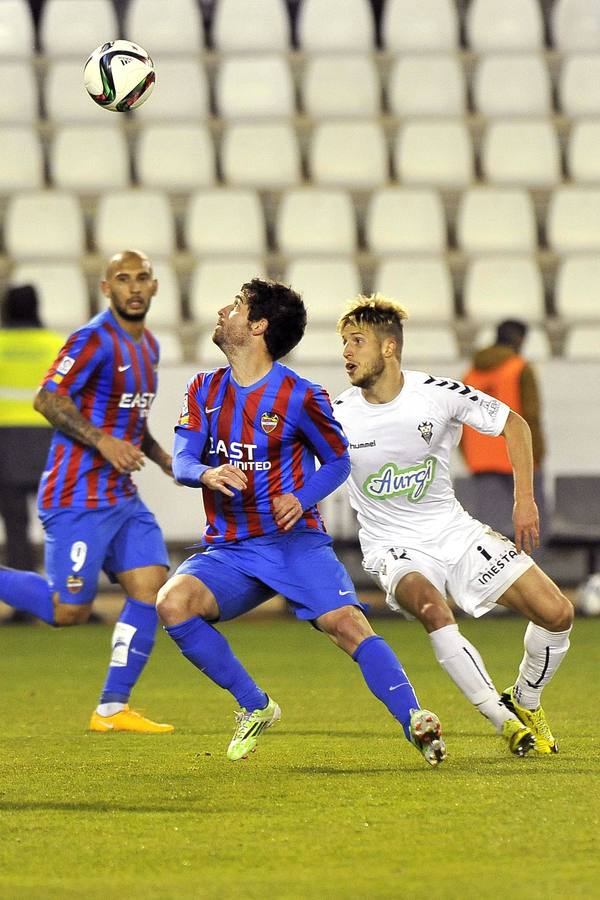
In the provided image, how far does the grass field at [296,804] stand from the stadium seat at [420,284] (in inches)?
223

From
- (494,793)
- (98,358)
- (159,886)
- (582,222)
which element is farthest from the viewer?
(582,222)

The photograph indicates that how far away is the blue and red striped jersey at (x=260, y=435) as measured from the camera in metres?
5.00

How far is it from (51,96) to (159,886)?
1177 cm

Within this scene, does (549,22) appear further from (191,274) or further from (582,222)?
(191,274)

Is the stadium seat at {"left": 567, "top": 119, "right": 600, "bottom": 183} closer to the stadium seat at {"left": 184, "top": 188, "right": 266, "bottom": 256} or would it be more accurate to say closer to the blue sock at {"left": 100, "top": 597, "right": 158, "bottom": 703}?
the stadium seat at {"left": 184, "top": 188, "right": 266, "bottom": 256}

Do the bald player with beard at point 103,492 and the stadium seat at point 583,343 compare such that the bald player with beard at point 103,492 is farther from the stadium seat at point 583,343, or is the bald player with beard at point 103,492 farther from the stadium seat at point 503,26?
the stadium seat at point 503,26

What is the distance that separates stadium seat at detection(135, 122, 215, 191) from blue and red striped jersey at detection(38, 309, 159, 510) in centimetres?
740

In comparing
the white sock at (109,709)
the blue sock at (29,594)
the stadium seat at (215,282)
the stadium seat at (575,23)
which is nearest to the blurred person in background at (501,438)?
the stadium seat at (215,282)

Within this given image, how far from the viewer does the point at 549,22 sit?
51.6 feet

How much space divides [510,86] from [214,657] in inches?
408

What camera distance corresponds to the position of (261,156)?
13.6 metres

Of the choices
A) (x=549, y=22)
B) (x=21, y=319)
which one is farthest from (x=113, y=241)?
(x=549, y=22)

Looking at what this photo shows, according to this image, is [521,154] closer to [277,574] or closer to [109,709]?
[109,709]

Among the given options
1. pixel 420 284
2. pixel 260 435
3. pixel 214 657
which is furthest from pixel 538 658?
pixel 420 284
